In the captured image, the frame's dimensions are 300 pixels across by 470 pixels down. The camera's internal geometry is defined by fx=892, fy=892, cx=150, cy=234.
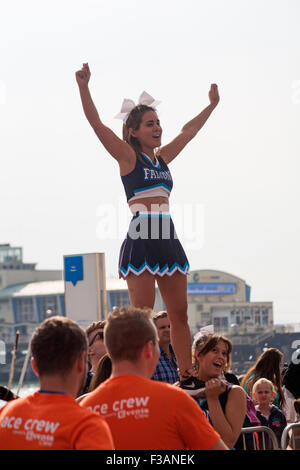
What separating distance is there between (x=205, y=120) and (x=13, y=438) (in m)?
4.26

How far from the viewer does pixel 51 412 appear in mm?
3570

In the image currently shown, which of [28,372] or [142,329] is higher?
[142,329]

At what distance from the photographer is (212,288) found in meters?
121

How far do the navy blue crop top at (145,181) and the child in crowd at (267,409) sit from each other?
2178 millimetres

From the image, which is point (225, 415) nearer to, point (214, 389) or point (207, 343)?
point (214, 389)

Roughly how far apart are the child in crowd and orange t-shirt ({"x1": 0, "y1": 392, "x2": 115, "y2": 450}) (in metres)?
4.23

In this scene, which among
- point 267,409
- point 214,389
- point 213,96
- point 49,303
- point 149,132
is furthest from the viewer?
point 49,303

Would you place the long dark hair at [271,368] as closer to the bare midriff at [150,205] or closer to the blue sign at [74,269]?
the bare midriff at [150,205]

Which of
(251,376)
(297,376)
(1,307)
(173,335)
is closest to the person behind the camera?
A: (173,335)

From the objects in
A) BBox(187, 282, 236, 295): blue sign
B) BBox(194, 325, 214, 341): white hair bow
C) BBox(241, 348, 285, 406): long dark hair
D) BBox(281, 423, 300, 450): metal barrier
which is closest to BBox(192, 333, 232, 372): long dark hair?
BBox(194, 325, 214, 341): white hair bow

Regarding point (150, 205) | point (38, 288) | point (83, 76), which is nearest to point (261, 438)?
point (150, 205)

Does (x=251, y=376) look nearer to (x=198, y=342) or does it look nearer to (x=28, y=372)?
(x=198, y=342)

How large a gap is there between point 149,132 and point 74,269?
24.8 metres
